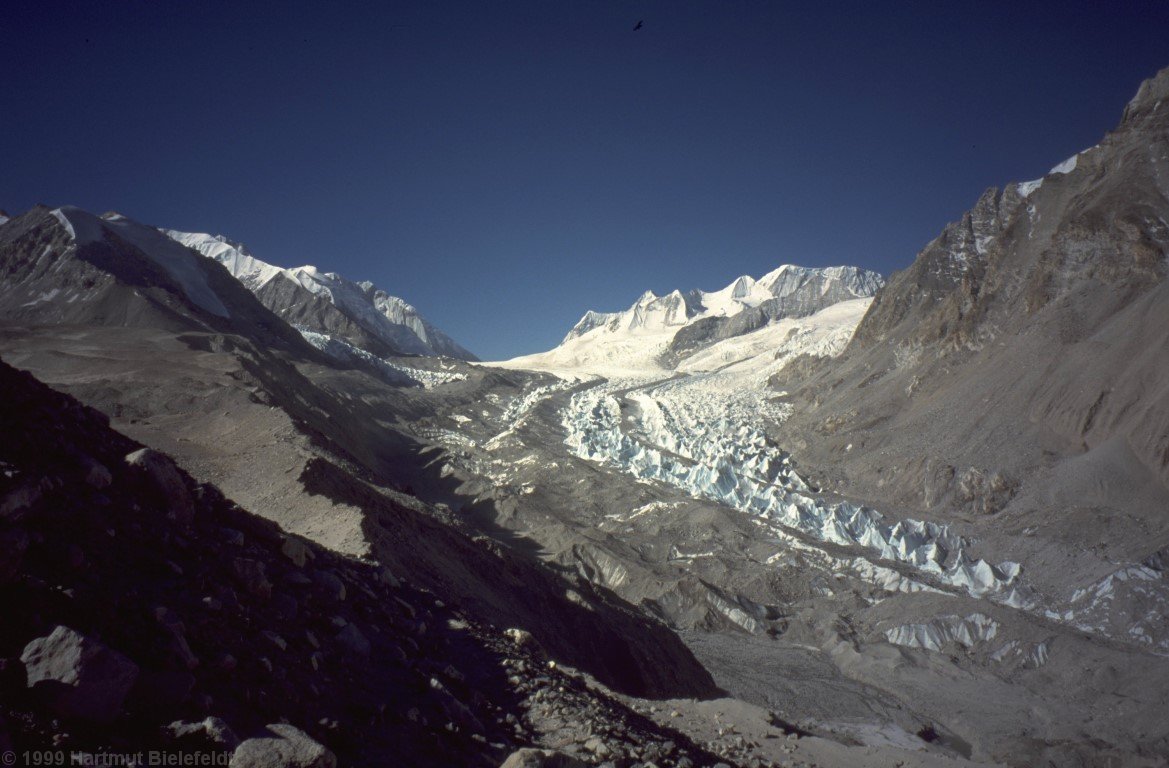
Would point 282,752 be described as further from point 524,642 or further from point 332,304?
point 332,304

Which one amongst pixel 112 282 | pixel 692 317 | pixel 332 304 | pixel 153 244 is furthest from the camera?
pixel 692 317

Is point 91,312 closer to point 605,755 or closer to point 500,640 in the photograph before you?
point 500,640

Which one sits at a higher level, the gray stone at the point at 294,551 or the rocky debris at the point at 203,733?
the gray stone at the point at 294,551

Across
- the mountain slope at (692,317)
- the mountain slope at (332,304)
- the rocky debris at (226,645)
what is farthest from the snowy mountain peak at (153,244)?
the mountain slope at (692,317)

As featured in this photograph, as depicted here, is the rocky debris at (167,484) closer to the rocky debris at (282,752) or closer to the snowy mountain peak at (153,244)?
the rocky debris at (282,752)

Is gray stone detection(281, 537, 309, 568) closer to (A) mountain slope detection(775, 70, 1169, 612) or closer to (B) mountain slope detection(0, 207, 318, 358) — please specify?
(A) mountain slope detection(775, 70, 1169, 612)

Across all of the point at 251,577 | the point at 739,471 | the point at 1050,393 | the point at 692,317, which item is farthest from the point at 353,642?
the point at 692,317
